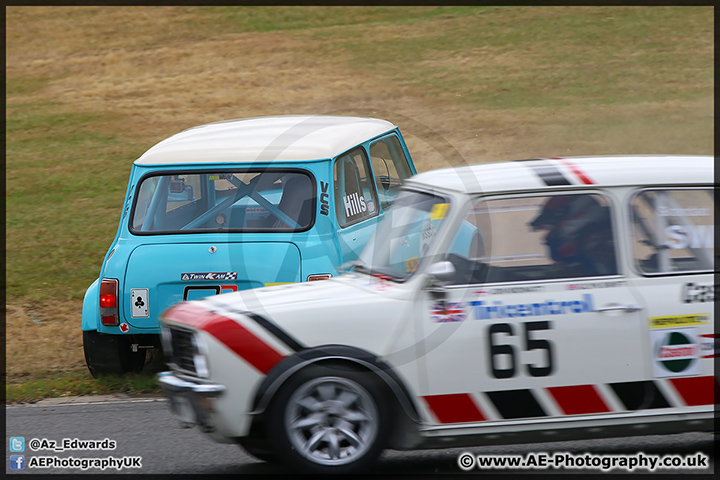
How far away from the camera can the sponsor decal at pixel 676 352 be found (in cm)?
500

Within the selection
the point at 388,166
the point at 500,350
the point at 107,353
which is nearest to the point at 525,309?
the point at 500,350

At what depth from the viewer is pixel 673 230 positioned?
17.1 feet

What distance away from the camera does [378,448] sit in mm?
4965

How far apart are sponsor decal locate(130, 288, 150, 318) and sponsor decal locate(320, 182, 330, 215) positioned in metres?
1.63

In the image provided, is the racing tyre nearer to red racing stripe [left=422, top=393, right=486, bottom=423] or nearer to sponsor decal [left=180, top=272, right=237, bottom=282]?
red racing stripe [left=422, top=393, right=486, bottom=423]

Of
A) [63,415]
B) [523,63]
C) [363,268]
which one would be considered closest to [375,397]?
[363,268]

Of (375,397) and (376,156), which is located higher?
(376,156)

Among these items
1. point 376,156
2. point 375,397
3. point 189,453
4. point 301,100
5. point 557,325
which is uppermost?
point 301,100

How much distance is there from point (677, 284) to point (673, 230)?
341mm

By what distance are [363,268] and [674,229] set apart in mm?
1890

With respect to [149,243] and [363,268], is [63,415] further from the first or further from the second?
[363,268]

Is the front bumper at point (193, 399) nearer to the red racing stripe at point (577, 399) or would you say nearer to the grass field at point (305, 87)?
the red racing stripe at point (577, 399)

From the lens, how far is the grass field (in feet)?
52.2

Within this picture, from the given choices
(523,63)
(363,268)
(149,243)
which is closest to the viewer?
(363,268)
